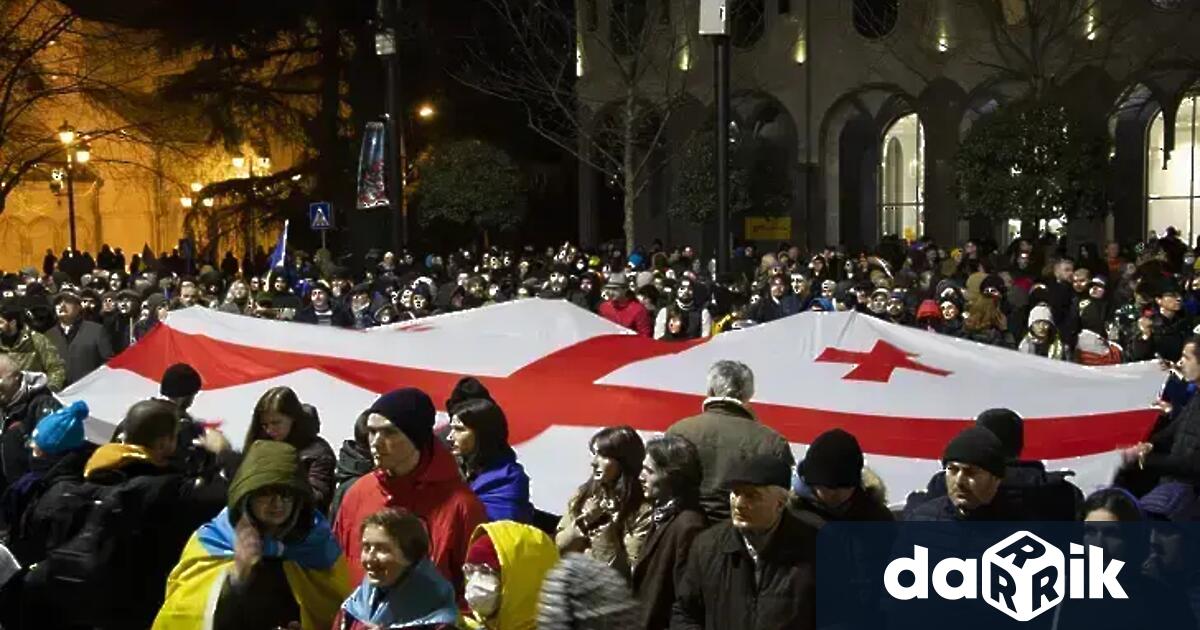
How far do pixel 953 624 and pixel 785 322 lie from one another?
666cm

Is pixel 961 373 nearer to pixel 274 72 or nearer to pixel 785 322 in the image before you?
pixel 785 322

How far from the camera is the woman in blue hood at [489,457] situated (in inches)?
275

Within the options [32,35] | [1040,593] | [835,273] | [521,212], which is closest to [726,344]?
[1040,593]

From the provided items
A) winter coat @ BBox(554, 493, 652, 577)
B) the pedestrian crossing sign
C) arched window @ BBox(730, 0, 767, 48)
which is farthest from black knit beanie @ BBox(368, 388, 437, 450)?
arched window @ BBox(730, 0, 767, 48)

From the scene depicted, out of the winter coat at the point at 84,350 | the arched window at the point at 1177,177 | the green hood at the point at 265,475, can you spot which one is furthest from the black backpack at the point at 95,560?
the arched window at the point at 1177,177

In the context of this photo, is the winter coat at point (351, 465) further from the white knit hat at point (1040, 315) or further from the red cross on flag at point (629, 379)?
the white knit hat at point (1040, 315)

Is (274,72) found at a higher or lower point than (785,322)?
higher

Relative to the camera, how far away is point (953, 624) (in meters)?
5.89

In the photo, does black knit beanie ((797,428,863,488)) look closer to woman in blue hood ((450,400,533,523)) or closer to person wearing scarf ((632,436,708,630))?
person wearing scarf ((632,436,708,630))

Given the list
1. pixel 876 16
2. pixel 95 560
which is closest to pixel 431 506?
pixel 95 560

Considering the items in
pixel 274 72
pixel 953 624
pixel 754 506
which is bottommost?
pixel 953 624

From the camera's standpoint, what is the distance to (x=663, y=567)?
20.0 feet

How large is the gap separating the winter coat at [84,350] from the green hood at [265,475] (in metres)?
9.71

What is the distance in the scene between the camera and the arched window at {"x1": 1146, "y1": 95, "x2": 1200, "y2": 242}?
3459cm
